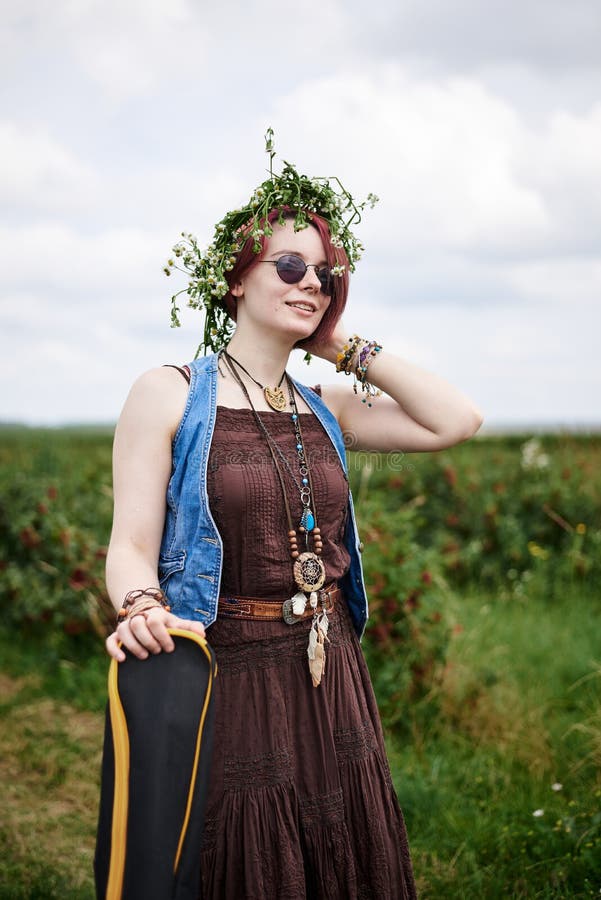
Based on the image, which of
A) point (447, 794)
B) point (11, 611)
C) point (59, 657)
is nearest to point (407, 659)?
point (447, 794)

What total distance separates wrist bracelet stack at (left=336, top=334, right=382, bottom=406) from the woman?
18 centimetres

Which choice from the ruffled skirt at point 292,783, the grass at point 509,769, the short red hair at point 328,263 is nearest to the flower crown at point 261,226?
the short red hair at point 328,263

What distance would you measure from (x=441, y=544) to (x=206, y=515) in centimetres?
570

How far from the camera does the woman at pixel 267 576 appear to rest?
235 centimetres

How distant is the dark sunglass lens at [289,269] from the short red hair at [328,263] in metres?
0.07

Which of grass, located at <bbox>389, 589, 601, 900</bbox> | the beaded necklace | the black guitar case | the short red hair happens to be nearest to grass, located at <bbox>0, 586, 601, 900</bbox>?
grass, located at <bbox>389, 589, 601, 900</bbox>

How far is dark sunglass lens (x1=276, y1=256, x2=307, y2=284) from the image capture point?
8.65 ft

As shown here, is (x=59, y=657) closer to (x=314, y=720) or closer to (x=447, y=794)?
(x=447, y=794)

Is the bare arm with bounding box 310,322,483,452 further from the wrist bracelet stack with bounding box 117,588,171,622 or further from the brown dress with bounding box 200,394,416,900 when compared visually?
the wrist bracelet stack with bounding box 117,588,171,622

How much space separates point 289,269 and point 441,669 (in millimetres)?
3198

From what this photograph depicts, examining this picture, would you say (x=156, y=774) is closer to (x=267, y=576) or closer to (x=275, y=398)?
(x=267, y=576)

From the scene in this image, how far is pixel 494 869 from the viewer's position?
3.70 m

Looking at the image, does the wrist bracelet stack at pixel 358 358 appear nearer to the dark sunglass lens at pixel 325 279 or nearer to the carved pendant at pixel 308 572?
the dark sunglass lens at pixel 325 279

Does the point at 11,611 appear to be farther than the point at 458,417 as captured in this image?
Yes
